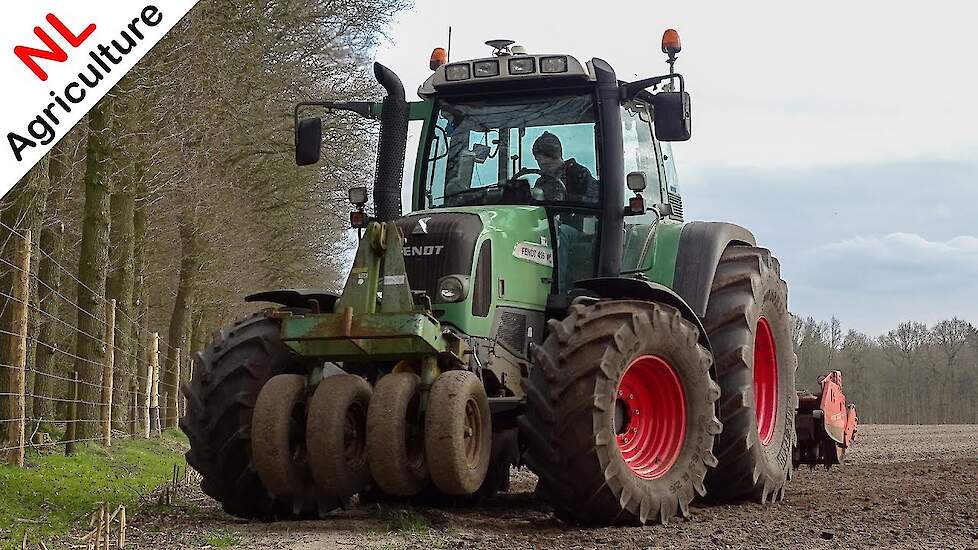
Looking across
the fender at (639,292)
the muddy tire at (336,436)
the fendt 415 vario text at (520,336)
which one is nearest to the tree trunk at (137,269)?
the fendt 415 vario text at (520,336)

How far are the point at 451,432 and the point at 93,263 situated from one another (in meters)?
9.61

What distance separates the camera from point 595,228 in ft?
29.8

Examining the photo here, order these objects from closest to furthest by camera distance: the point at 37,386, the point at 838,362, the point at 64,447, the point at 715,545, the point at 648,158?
the point at 715,545 → the point at 648,158 → the point at 64,447 → the point at 37,386 → the point at 838,362

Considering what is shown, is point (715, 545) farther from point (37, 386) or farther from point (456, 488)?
point (37, 386)

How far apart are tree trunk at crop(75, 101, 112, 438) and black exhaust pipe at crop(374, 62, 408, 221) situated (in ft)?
25.4

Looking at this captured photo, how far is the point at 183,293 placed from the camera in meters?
24.8

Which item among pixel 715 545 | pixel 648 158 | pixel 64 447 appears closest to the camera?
pixel 715 545

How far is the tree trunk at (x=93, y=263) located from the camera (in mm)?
15336

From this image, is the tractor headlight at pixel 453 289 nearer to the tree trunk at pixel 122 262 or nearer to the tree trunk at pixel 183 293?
the tree trunk at pixel 122 262

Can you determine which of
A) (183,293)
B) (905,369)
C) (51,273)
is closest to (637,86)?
(51,273)

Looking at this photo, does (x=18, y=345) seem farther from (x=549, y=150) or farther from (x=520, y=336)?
(x=549, y=150)

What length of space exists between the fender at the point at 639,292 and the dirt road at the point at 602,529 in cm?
133

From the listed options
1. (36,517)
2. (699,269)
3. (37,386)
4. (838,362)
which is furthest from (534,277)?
(838,362)

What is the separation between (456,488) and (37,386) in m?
10.3
